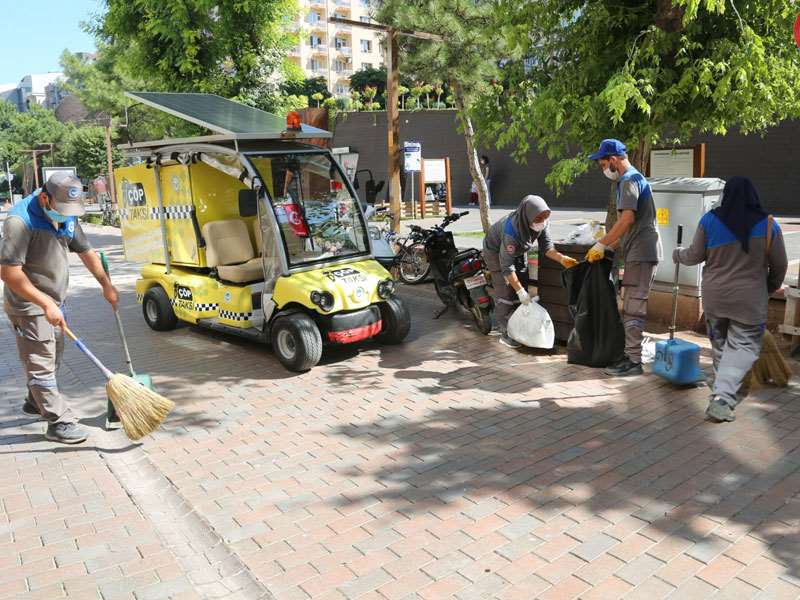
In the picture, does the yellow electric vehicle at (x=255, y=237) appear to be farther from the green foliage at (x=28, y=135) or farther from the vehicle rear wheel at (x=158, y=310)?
the green foliage at (x=28, y=135)

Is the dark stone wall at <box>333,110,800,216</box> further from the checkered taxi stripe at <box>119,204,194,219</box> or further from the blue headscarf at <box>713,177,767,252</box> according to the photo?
the blue headscarf at <box>713,177,767,252</box>

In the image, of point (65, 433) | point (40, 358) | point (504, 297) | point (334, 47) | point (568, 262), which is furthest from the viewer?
point (334, 47)

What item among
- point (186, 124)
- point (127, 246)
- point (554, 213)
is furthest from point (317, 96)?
point (127, 246)

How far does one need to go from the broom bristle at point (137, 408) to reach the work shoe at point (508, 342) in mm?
3559

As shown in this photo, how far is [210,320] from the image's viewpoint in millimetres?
7586

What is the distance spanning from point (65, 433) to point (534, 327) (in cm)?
405

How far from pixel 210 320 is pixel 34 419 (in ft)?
7.78

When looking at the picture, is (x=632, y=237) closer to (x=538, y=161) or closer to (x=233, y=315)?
(x=233, y=315)

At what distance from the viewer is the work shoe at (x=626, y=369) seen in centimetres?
600

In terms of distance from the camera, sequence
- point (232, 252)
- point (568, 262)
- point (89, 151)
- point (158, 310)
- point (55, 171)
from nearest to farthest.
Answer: point (568, 262)
point (232, 252)
point (158, 310)
point (55, 171)
point (89, 151)

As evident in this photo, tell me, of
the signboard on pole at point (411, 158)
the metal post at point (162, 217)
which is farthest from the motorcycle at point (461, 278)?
the signboard on pole at point (411, 158)

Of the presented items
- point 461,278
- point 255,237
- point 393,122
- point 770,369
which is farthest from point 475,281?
point 393,122

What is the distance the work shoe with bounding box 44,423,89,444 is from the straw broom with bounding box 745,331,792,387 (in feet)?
16.3

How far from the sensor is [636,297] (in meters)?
5.83
